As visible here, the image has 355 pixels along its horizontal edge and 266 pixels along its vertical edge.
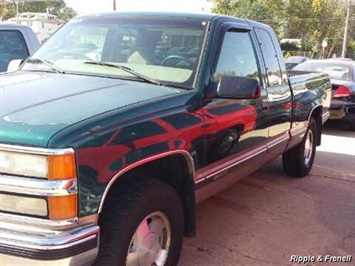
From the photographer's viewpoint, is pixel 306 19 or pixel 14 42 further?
pixel 306 19

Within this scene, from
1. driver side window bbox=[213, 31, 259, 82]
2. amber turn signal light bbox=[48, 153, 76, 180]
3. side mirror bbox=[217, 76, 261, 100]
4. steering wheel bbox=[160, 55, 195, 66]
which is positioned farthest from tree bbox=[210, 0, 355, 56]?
amber turn signal light bbox=[48, 153, 76, 180]

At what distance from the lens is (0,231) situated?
2369 mm

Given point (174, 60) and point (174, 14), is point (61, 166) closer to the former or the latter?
point (174, 60)

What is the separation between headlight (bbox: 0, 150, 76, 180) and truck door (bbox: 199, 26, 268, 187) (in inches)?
50.1

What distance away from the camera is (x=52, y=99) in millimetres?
2797

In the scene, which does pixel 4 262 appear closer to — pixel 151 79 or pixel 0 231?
pixel 0 231

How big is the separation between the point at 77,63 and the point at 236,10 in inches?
1852

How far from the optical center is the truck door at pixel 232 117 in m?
3.49

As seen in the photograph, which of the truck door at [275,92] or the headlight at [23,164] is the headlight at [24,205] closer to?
the headlight at [23,164]

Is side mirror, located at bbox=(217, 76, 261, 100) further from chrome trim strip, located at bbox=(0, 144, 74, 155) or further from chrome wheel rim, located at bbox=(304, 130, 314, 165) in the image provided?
chrome wheel rim, located at bbox=(304, 130, 314, 165)

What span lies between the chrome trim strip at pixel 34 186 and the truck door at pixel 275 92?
2655 mm

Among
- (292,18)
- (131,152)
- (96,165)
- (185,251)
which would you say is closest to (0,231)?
(96,165)

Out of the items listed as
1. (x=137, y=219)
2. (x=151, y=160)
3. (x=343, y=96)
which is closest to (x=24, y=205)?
(x=137, y=219)

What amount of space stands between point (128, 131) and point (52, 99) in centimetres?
50
